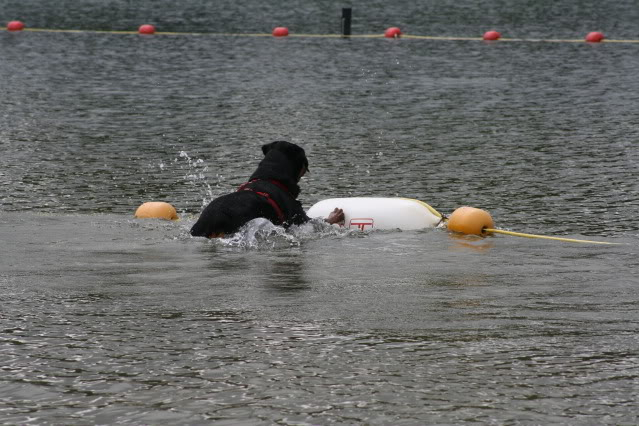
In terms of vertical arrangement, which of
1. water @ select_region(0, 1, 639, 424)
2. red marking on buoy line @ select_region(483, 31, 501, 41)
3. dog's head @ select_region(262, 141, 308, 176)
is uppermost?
red marking on buoy line @ select_region(483, 31, 501, 41)

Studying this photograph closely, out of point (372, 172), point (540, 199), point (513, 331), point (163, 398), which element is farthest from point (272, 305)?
point (372, 172)

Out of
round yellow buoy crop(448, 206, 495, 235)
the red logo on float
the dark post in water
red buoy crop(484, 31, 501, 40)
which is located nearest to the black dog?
the red logo on float

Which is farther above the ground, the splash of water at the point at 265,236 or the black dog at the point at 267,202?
the black dog at the point at 267,202

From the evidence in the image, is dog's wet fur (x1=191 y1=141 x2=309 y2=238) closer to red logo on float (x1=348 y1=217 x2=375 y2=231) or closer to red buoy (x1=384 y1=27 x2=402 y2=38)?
red logo on float (x1=348 y1=217 x2=375 y2=231)

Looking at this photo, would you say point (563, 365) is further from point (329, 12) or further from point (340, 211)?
point (329, 12)

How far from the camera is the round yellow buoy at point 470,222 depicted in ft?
40.8

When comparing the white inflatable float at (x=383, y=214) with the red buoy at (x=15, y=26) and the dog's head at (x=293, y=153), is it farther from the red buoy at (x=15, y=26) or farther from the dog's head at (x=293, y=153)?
the red buoy at (x=15, y=26)

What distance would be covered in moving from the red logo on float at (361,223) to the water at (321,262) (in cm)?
29

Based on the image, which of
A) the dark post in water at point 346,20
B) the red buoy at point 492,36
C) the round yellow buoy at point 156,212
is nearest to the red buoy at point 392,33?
the dark post in water at point 346,20

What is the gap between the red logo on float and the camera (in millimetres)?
12633

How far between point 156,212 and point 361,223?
2.01 m

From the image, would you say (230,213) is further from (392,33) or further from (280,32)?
(392,33)

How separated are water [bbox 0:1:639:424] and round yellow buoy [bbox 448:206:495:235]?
0.64 ft

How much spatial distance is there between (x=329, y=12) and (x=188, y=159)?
33.6 metres
